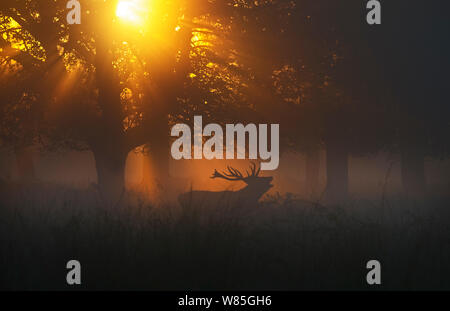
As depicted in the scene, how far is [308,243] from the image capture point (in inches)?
316

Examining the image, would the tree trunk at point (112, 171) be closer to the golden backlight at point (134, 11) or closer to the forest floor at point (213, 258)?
the golden backlight at point (134, 11)

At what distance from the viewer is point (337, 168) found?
2350cm

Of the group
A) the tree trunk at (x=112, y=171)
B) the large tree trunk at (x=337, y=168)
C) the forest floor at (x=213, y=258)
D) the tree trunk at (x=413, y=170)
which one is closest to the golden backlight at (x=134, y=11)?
the tree trunk at (x=112, y=171)

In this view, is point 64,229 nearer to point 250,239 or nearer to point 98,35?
point 250,239

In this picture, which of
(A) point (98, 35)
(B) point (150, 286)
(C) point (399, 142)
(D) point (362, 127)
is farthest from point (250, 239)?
(C) point (399, 142)

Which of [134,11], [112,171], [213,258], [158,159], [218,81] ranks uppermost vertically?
[134,11]

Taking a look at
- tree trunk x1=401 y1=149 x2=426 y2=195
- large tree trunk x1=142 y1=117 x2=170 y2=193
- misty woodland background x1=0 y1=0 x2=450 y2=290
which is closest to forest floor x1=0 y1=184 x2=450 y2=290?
misty woodland background x1=0 y1=0 x2=450 y2=290

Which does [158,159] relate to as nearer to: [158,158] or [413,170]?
[158,158]

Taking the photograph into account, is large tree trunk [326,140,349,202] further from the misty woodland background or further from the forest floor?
the forest floor

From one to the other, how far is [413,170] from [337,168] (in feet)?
17.2

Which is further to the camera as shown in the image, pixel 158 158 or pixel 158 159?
pixel 158 159

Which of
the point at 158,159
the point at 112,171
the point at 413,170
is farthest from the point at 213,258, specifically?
the point at 413,170

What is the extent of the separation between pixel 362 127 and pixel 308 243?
1470cm

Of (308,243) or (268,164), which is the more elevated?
(268,164)
